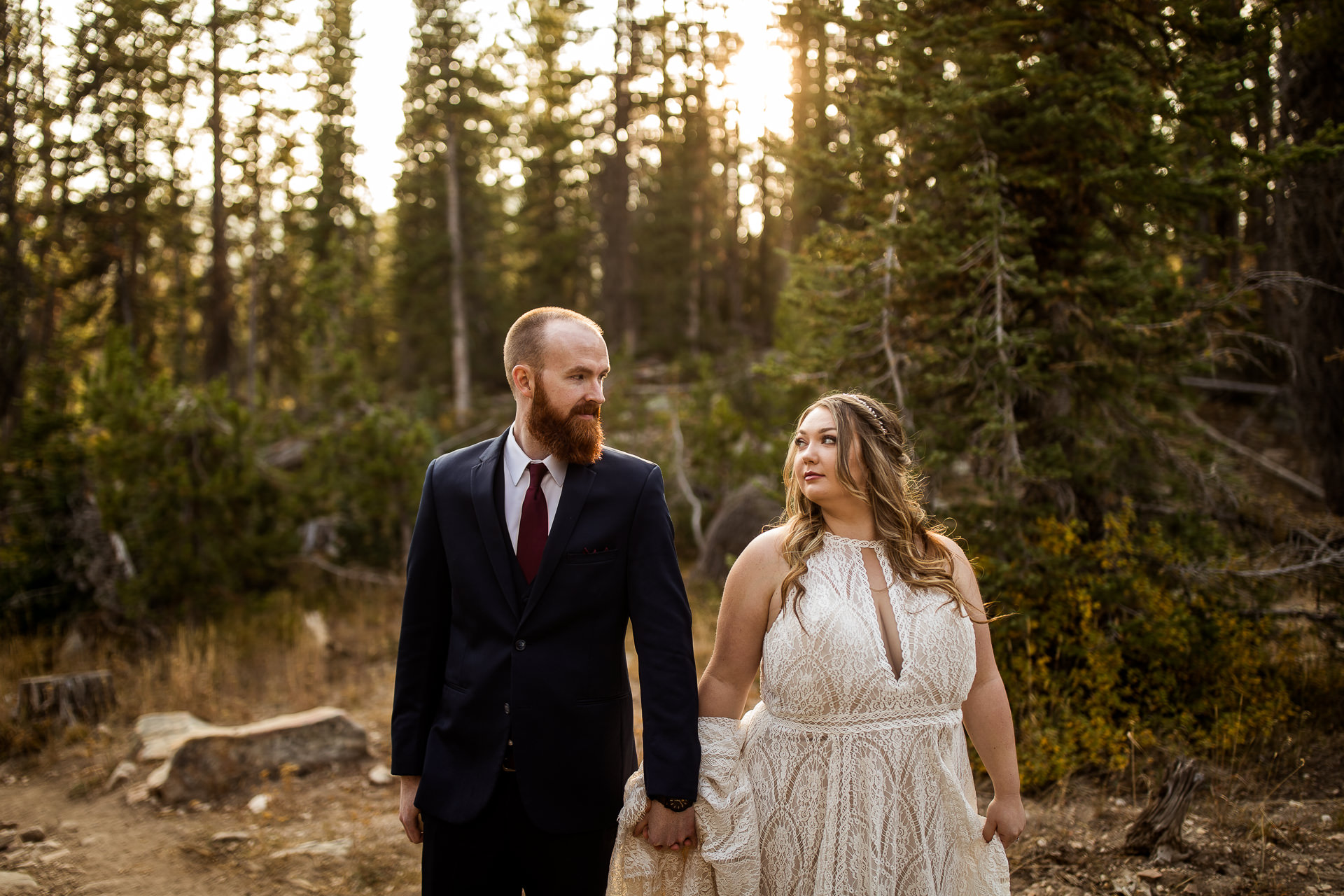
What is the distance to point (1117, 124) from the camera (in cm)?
546

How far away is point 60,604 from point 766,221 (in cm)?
2429

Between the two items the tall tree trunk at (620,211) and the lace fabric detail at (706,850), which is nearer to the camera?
the lace fabric detail at (706,850)

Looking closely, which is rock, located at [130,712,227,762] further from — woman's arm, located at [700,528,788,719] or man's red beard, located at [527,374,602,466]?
woman's arm, located at [700,528,788,719]

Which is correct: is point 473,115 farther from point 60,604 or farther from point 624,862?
point 624,862

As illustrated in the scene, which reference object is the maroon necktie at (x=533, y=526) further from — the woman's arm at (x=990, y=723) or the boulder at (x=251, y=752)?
the boulder at (x=251, y=752)

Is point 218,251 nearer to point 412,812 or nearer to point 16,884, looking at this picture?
point 16,884

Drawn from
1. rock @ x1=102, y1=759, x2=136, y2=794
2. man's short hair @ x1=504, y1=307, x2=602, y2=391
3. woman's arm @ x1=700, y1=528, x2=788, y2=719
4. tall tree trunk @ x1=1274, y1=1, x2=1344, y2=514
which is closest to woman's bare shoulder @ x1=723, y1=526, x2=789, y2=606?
woman's arm @ x1=700, y1=528, x2=788, y2=719

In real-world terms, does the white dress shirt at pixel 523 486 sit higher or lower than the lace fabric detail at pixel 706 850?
higher

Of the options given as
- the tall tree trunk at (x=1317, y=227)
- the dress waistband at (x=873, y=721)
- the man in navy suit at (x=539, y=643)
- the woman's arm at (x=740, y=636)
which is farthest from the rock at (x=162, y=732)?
the tall tree trunk at (x=1317, y=227)

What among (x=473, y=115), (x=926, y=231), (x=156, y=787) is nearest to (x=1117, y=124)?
(x=926, y=231)

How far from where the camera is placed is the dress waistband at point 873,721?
8.11ft

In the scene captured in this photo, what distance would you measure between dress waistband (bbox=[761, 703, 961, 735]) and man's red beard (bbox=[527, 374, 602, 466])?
110 centimetres

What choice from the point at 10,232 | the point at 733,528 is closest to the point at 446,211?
the point at 10,232

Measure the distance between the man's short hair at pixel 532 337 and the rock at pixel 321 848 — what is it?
145 inches
